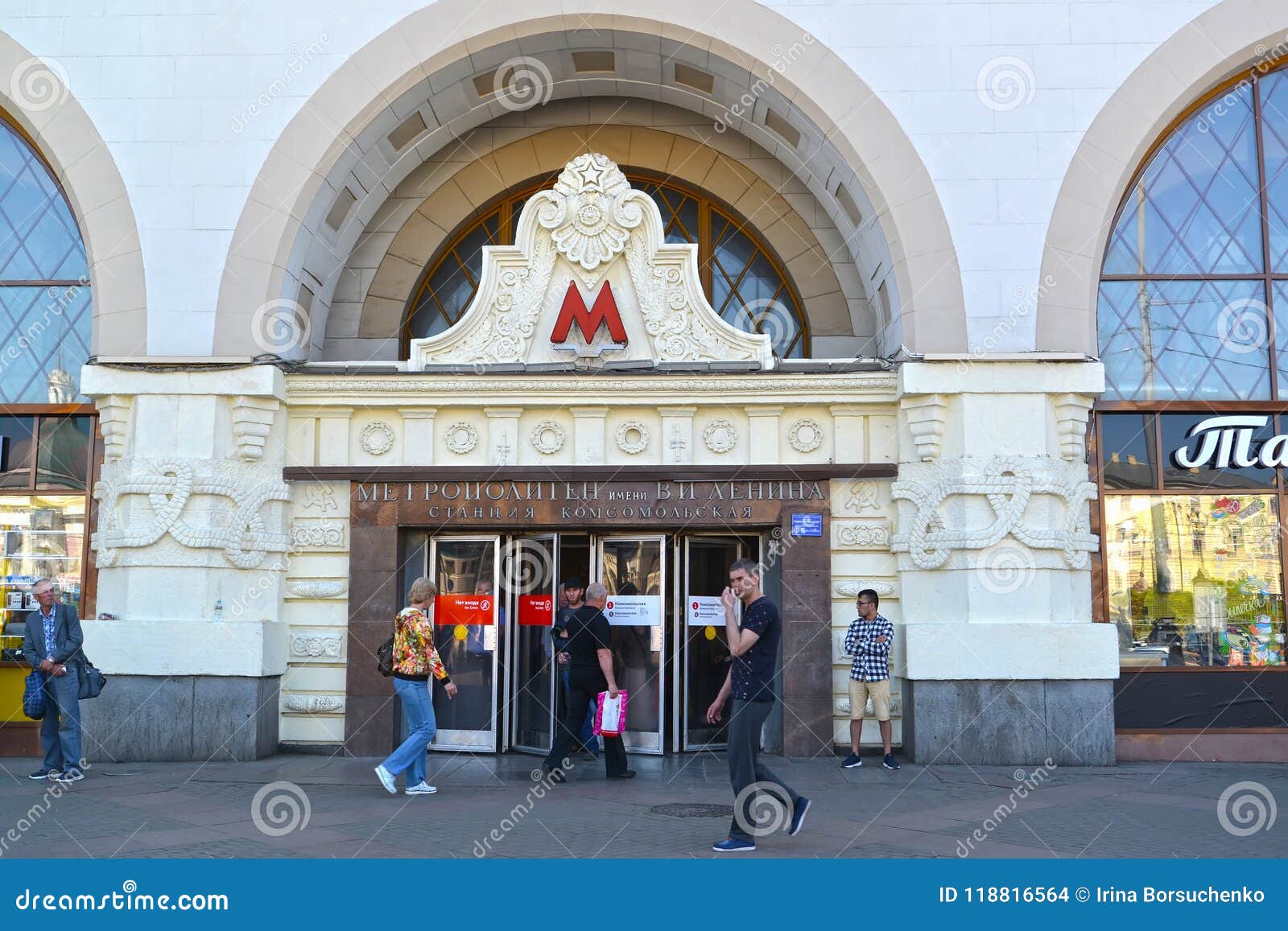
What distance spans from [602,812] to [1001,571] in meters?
5.34

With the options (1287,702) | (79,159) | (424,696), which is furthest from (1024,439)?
(79,159)

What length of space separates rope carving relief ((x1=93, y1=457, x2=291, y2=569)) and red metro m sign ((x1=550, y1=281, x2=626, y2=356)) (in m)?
3.79

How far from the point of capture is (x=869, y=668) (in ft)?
41.3

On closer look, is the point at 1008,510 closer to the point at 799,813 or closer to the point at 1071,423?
the point at 1071,423

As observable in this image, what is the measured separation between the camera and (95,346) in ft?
44.1

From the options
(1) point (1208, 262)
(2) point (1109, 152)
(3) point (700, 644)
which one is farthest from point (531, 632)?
(1) point (1208, 262)

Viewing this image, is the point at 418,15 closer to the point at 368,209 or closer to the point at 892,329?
the point at 368,209

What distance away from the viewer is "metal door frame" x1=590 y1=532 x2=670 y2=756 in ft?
44.3

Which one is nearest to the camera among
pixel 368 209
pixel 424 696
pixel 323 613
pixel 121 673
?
pixel 424 696

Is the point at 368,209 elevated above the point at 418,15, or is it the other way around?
the point at 418,15

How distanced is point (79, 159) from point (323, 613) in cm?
578

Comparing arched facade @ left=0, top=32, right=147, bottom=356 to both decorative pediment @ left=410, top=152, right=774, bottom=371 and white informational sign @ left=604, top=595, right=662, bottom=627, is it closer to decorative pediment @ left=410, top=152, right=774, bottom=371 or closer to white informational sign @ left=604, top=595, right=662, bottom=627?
decorative pediment @ left=410, top=152, right=774, bottom=371

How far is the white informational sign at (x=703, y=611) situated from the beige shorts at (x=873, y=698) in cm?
179

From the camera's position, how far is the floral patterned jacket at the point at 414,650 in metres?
10.5
